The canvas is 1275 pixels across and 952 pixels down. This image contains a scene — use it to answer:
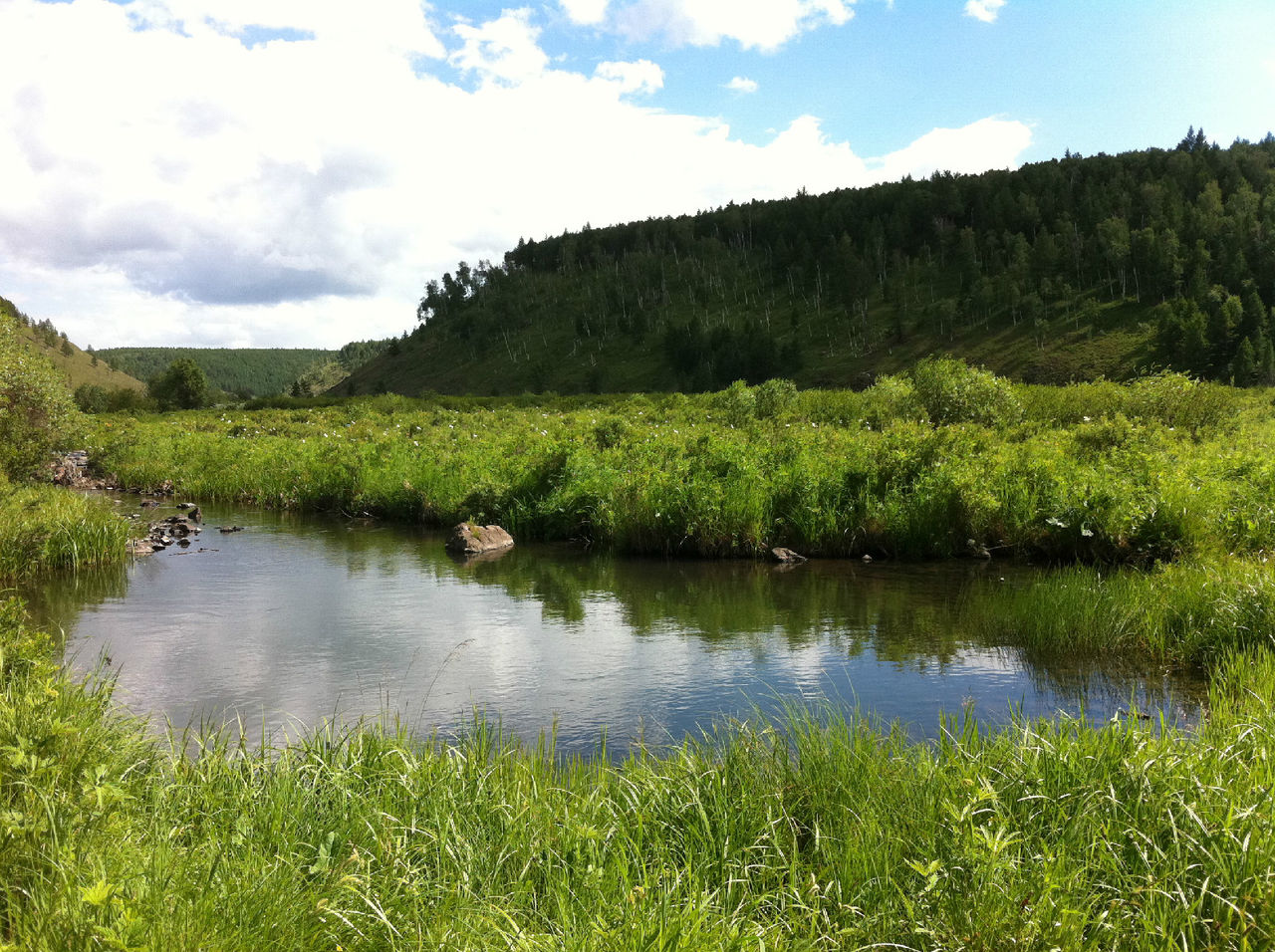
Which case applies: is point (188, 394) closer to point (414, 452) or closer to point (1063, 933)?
point (414, 452)

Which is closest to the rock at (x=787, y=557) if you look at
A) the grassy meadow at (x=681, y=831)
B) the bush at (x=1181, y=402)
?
the grassy meadow at (x=681, y=831)

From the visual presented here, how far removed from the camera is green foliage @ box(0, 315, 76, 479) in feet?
66.4

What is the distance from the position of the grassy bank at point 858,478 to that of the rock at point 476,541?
1233 millimetres

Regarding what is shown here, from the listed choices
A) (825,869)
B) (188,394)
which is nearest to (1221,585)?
(825,869)

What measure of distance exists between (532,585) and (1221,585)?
1136cm

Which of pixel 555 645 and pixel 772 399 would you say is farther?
pixel 772 399

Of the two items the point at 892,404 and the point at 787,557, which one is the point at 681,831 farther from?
the point at 892,404

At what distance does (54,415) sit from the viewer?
70.8 ft

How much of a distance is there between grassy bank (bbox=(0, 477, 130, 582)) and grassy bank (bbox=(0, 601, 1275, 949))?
40.5 ft

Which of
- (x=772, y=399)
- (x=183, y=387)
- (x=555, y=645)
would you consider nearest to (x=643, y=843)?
(x=555, y=645)

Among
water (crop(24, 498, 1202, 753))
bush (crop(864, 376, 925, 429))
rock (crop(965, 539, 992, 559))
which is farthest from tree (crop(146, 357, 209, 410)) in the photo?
rock (crop(965, 539, 992, 559))

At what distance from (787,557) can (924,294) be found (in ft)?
437

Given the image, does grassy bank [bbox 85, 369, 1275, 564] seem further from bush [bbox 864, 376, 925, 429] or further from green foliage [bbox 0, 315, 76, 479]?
green foliage [bbox 0, 315, 76, 479]

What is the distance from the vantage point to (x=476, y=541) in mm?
20906
